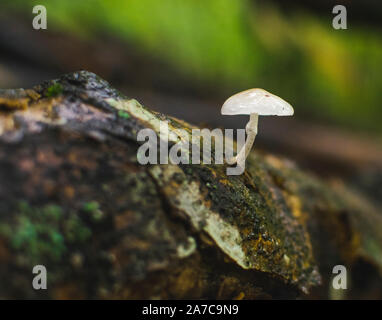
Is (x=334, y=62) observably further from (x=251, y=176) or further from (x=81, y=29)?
(x=251, y=176)

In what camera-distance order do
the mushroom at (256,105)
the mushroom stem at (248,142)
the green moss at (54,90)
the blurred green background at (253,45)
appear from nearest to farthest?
the green moss at (54,90) → the mushroom at (256,105) → the mushroom stem at (248,142) → the blurred green background at (253,45)

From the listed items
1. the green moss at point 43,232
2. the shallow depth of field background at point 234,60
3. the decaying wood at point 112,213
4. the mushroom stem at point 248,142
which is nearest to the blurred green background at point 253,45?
the shallow depth of field background at point 234,60

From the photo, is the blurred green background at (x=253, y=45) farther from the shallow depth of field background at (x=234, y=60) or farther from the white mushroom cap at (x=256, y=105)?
the white mushroom cap at (x=256, y=105)

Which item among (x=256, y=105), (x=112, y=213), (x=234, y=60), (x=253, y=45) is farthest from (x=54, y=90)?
(x=253, y=45)

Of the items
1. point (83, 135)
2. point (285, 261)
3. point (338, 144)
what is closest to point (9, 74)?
point (83, 135)

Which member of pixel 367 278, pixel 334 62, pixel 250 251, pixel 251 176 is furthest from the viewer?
pixel 334 62

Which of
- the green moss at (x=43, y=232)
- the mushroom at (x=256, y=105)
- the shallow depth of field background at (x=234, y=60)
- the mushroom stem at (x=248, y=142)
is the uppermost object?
the shallow depth of field background at (x=234, y=60)

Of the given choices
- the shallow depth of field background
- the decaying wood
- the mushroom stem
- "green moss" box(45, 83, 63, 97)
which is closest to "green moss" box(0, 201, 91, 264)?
the decaying wood
